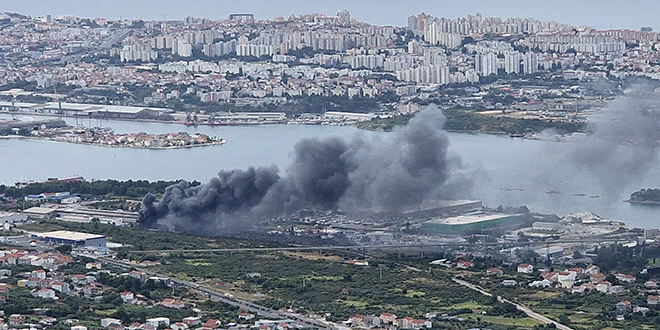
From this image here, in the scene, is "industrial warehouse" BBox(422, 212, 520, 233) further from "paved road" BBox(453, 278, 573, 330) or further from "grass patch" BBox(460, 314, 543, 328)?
"grass patch" BBox(460, 314, 543, 328)

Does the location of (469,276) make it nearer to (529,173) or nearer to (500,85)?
(529,173)

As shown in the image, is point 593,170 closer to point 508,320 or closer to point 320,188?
point 320,188

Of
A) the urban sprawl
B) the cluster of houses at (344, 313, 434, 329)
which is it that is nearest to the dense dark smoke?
the urban sprawl

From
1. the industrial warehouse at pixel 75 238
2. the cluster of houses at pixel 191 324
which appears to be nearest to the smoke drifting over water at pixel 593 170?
the industrial warehouse at pixel 75 238

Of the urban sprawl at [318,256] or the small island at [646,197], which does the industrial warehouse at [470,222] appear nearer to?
the urban sprawl at [318,256]

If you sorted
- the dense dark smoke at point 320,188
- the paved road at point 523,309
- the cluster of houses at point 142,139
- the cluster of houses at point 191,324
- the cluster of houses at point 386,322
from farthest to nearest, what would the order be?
the cluster of houses at point 142,139
the dense dark smoke at point 320,188
the paved road at point 523,309
the cluster of houses at point 386,322
the cluster of houses at point 191,324

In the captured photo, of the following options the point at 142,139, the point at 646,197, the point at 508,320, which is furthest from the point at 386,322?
the point at 142,139
